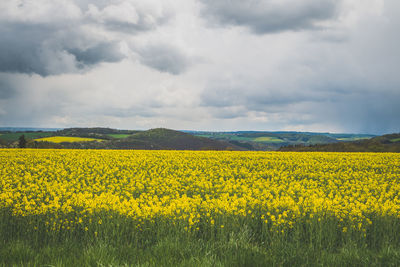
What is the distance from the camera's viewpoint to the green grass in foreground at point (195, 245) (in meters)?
5.55

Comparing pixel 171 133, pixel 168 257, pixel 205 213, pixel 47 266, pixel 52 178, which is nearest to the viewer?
pixel 47 266

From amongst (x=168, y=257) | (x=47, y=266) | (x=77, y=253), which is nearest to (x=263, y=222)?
(x=168, y=257)

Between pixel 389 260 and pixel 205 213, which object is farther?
pixel 205 213

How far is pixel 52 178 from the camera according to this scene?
1415cm

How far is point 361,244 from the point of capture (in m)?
7.26

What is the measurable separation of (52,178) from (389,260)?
14004mm

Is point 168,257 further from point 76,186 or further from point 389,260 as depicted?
point 76,186

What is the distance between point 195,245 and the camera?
21.0 feet

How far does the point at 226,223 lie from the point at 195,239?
1.05m

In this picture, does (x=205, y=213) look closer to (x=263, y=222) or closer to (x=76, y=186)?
(x=263, y=222)

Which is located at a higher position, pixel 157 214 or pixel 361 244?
pixel 157 214

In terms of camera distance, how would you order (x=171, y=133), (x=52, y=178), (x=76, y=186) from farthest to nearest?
(x=171, y=133) < (x=52, y=178) < (x=76, y=186)

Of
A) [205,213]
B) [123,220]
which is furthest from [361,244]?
[123,220]

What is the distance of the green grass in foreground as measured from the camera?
5.55 metres
